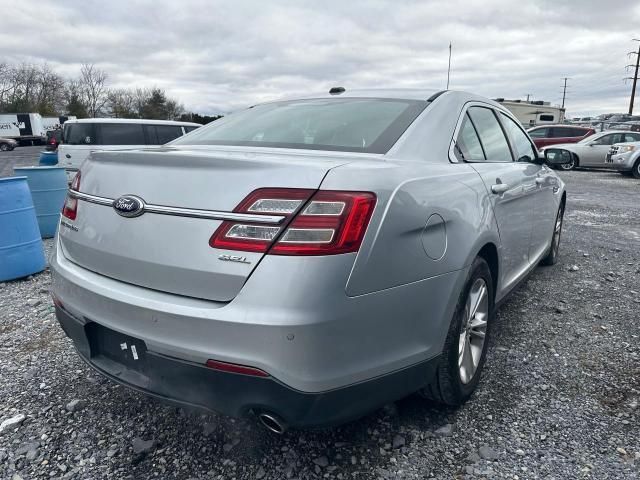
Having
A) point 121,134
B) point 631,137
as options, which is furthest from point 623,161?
point 121,134

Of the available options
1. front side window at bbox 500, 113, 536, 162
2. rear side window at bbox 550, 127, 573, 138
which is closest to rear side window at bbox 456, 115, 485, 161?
front side window at bbox 500, 113, 536, 162

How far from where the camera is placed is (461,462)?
202 cm

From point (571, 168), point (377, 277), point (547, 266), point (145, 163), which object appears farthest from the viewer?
point (571, 168)

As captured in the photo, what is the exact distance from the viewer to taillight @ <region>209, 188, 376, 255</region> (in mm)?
1515

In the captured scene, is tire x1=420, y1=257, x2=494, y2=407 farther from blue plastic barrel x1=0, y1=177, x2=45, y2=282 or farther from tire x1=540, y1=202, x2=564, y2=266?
blue plastic barrel x1=0, y1=177, x2=45, y2=282

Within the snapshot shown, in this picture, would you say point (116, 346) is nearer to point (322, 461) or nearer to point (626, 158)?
point (322, 461)

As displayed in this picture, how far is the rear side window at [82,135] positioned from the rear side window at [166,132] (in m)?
1.42

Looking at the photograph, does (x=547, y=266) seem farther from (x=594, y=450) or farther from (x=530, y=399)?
(x=594, y=450)

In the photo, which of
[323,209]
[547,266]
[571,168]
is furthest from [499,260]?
[571,168]

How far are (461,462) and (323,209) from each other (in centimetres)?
128

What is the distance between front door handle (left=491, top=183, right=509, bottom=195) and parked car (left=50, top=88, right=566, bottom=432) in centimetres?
30

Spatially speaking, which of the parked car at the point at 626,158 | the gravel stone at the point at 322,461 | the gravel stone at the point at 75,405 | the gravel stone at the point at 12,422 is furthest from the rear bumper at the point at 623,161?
the gravel stone at the point at 12,422

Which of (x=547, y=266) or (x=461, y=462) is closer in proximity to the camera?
(x=461, y=462)

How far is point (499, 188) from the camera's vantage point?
2.59 meters
